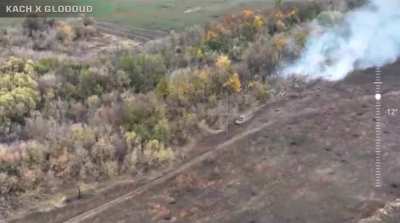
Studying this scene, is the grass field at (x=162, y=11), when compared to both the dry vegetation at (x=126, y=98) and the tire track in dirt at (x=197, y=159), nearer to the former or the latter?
the dry vegetation at (x=126, y=98)

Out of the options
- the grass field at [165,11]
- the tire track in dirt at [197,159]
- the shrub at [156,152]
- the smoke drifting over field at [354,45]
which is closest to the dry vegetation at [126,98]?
the shrub at [156,152]

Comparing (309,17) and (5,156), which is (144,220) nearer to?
(5,156)

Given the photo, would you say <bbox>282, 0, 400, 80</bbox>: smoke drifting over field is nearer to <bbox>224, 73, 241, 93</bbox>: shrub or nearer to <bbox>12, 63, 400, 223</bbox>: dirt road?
<bbox>224, 73, 241, 93</bbox>: shrub

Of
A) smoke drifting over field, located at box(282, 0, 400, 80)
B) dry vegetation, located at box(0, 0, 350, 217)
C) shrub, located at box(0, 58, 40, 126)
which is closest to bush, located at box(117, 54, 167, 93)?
dry vegetation, located at box(0, 0, 350, 217)

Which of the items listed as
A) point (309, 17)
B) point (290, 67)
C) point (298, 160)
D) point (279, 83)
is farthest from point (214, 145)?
point (309, 17)

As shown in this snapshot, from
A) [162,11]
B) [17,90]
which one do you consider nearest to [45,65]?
[17,90]

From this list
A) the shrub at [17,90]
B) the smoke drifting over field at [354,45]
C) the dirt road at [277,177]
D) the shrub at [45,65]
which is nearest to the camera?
the dirt road at [277,177]

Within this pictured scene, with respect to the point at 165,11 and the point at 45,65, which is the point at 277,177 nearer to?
the point at 45,65
